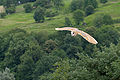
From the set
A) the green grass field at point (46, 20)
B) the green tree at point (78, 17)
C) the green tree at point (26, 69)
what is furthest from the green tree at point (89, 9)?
the green tree at point (26, 69)

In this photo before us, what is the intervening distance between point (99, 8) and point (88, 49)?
184ft

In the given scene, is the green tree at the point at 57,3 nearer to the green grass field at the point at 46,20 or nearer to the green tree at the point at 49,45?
the green grass field at the point at 46,20

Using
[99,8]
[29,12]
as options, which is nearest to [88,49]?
[99,8]

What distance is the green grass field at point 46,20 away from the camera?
9659 cm

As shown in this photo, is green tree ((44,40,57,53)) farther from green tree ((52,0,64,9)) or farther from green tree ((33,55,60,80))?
green tree ((52,0,64,9))

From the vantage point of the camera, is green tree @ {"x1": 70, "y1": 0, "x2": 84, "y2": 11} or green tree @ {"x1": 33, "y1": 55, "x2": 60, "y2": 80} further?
green tree @ {"x1": 70, "y1": 0, "x2": 84, "y2": 11}

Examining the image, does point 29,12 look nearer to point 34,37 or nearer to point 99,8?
point 99,8

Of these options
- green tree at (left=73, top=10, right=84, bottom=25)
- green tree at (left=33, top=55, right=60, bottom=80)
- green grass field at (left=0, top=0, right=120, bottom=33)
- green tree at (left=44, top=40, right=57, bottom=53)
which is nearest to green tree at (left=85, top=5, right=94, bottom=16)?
green grass field at (left=0, top=0, right=120, bottom=33)

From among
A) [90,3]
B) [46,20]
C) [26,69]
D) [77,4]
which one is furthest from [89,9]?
[26,69]

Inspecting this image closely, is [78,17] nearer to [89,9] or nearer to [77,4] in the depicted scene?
[89,9]

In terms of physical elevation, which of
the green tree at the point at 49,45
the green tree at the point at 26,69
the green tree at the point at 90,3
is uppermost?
the green tree at the point at 90,3

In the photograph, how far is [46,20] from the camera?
358ft

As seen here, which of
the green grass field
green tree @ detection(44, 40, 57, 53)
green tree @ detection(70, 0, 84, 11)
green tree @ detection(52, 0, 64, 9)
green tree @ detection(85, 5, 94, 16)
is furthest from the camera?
green tree @ detection(52, 0, 64, 9)

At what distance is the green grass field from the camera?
96588 mm
